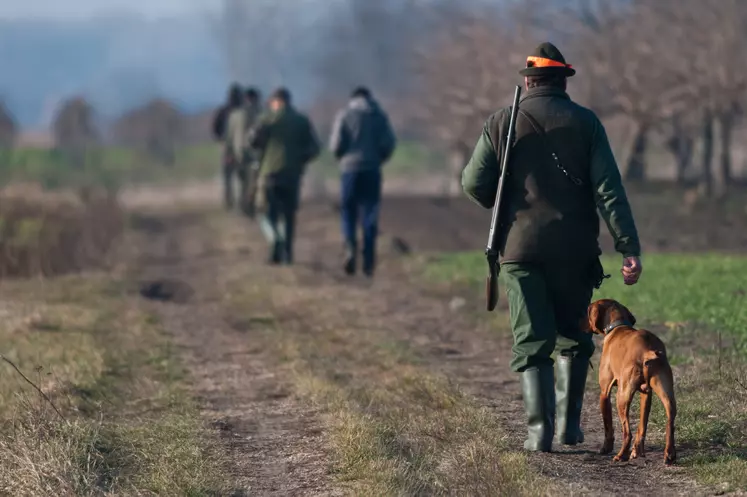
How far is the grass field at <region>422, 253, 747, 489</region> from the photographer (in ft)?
21.7

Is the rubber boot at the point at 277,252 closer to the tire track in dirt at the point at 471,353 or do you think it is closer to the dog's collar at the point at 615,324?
the tire track in dirt at the point at 471,353

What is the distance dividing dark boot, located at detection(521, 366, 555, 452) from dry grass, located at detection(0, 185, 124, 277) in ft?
34.9

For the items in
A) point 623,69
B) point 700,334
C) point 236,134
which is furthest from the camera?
point 623,69

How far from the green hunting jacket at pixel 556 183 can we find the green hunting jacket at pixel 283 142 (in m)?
9.24

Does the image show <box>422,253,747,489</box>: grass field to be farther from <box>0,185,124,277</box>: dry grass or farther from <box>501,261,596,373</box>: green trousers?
<box>0,185,124,277</box>: dry grass

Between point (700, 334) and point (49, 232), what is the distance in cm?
988

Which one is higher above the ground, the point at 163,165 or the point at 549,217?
the point at 549,217

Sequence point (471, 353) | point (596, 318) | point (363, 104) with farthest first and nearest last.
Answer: point (363, 104), point (471, 353), point (596, 318)

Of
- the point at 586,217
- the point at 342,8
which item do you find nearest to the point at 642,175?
the point at 586,217

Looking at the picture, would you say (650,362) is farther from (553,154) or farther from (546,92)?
(546,92)

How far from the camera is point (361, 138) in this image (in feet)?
48.0

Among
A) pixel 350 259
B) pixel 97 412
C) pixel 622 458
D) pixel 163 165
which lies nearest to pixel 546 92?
pixel 622 458

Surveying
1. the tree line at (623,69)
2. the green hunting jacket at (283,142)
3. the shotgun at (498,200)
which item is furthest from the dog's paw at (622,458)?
the tree line at (623,69)

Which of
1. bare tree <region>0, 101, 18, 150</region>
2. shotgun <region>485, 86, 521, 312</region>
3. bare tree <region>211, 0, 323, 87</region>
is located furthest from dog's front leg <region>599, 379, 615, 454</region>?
bare tree <region>211, 0, 323, 87</region>
